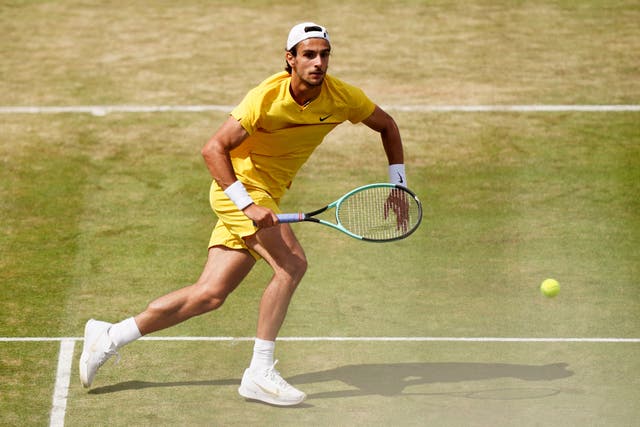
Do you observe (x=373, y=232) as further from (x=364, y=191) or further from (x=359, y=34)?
(x=359, y=34)

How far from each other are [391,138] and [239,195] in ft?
3.99

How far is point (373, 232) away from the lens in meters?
8.50

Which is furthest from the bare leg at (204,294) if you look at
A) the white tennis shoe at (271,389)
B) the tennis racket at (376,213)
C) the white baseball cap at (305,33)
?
the white baseball cap at (305,33)

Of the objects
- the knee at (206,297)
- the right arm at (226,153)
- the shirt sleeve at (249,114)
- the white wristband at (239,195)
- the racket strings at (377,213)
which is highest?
the shirt sleeve at (249,114)

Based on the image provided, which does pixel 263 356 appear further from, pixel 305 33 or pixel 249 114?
pixel 305 33

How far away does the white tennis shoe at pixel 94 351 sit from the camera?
8312mm

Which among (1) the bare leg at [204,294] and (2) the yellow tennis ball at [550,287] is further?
(2) the yellow tennis ball at [550,287]

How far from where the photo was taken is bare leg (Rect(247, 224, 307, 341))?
26.8 ft

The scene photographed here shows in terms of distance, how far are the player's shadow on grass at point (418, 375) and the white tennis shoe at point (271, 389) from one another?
24cm

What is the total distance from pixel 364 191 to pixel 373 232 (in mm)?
277

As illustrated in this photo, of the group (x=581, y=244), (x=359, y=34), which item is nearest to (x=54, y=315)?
(x=581, y=244)

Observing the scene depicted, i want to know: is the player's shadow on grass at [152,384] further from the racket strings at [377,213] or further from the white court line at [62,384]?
the racket strings at [377,213]

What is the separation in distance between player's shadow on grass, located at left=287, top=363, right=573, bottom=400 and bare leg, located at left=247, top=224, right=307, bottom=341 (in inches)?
22.9

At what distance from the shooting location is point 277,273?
822 cm
